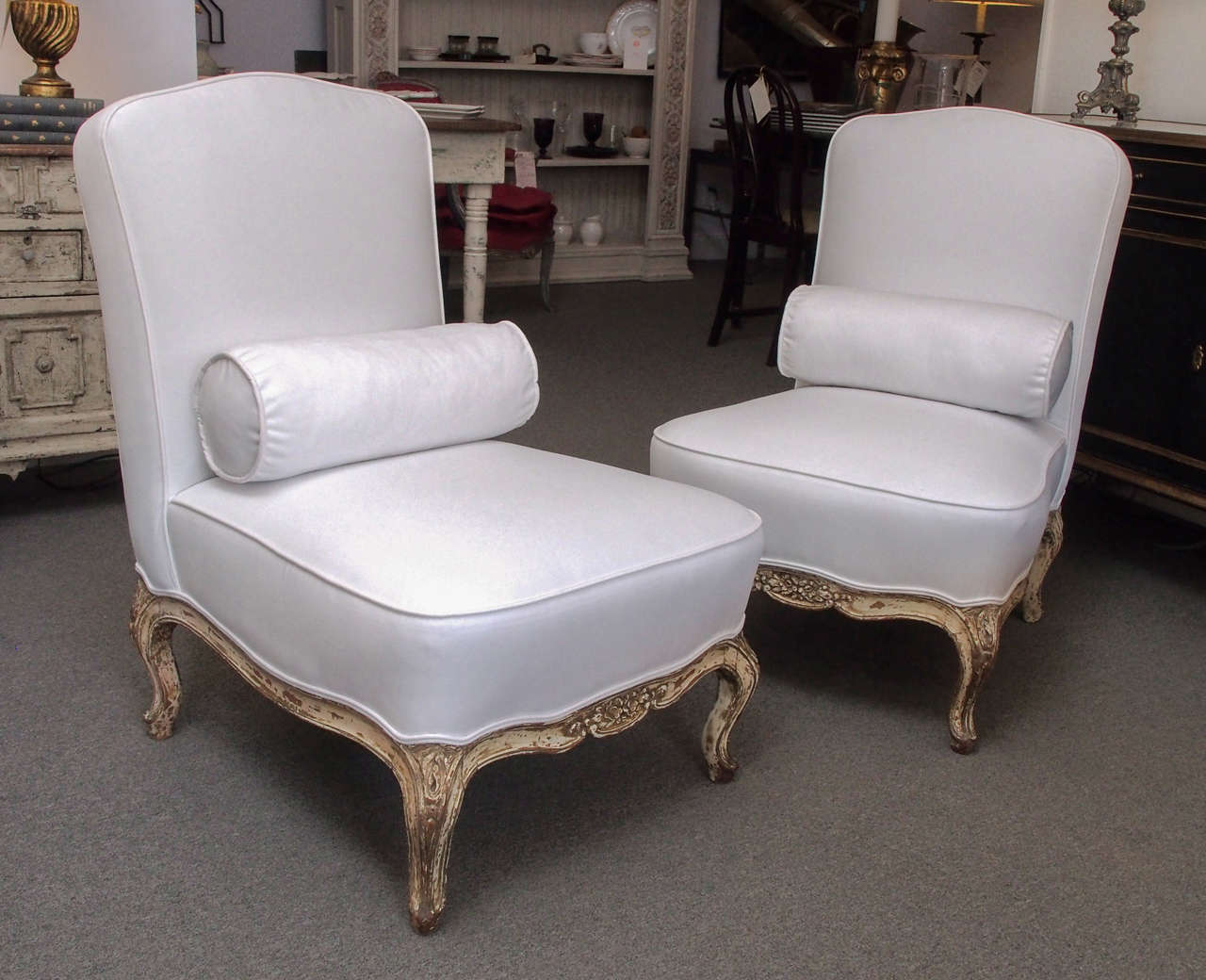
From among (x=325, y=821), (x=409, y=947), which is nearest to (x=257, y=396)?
(x=325, y=821)

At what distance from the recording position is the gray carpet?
1.41m

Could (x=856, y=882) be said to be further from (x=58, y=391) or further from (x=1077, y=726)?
(x=58, y=391)

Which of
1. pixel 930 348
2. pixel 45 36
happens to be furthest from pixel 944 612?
pixel 45 36

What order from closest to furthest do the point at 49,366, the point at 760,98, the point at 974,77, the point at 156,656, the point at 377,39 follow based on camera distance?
the point at 156,656 → the point at 49,366 → the point at 760,98 → the point at 974,77 → the point at 377,39

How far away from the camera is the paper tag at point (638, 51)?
552 centimetres

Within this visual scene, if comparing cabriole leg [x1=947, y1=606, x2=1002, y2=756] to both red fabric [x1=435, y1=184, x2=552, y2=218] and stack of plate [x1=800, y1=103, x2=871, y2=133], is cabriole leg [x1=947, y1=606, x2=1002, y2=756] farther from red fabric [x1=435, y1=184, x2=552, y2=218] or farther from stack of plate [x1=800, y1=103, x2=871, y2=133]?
red fabric [x1=435, y1=184, x2=552, y2=218]

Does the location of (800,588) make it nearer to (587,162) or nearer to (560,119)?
(587,162)

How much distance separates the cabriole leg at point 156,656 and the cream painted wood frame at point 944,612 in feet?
2.75

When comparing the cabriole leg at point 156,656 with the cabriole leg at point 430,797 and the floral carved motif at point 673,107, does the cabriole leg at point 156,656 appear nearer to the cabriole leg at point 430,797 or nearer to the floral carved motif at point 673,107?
the cabriole leg at point 430,797

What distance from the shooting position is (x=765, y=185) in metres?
4.39

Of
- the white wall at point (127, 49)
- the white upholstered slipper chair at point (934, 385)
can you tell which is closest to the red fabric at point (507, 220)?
the white wall at point (127, 49)

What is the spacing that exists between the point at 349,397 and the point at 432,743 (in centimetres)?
45

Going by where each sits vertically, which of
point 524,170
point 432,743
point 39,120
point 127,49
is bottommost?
point 432,743

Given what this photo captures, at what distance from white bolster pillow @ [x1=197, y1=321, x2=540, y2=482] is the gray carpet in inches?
17.6
